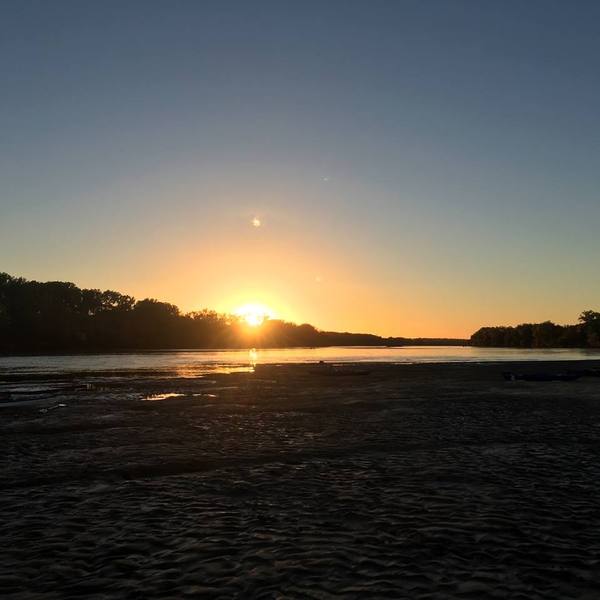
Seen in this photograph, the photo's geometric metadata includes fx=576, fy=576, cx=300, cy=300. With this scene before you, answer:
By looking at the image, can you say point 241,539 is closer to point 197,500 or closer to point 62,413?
point 197,500

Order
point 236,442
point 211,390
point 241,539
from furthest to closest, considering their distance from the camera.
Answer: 1. point 211,390
2. point 236,442
3. point 241,539

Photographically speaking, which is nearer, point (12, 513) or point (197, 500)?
point (12, 513)

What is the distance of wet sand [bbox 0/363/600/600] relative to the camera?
10.8m

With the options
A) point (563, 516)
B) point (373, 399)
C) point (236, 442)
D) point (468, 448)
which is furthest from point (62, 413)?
point (563, 516)

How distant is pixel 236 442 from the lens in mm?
26297

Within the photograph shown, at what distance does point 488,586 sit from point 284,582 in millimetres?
3684

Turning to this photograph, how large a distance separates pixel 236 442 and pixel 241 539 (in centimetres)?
1324

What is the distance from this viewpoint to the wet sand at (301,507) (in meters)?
10.8

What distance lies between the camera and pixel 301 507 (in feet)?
51.5

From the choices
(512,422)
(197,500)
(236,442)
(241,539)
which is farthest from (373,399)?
(241,539)

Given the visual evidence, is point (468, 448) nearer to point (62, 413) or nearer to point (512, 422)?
point (512, 422)

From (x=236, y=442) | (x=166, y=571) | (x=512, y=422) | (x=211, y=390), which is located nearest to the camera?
(x=166, y=571)

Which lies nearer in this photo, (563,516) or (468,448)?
(563,516)

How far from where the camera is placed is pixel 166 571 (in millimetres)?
11227
